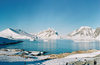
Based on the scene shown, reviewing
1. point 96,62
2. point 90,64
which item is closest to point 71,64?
point 90,64

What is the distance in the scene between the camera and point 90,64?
12688 millimetres

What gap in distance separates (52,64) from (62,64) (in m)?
1.33

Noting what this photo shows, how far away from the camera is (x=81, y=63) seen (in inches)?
512

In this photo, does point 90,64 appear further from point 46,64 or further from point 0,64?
point 0,64

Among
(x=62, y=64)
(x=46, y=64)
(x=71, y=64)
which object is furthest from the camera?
(x=46, y=64)

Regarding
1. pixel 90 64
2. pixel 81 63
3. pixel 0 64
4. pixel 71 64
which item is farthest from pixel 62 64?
pixel 0 64

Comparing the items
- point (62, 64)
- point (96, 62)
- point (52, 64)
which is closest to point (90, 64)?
point (96, 62)

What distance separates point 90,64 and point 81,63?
0.97 metres

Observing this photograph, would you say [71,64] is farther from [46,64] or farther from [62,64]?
[46,64]

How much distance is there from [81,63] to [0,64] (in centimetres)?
991

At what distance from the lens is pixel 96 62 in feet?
42.6

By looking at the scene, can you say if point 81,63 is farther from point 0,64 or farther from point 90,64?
point 0,64

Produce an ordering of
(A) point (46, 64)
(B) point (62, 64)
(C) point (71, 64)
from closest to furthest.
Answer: (C) point (71, 64)
(B) point (62, 64)
(A) point (46, 64)

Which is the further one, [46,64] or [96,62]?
[46,64]
